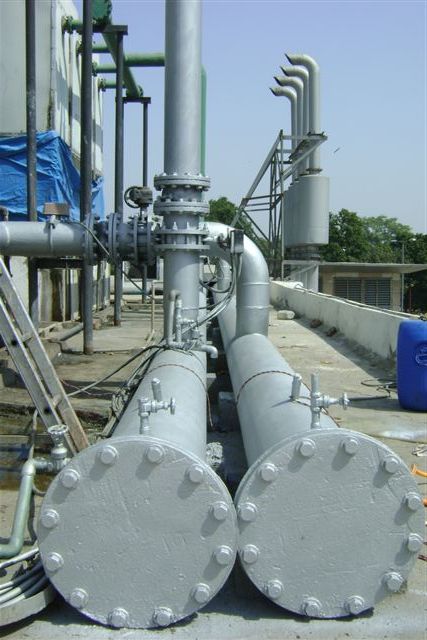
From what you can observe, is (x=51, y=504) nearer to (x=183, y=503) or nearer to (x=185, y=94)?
(x=183, y=503)

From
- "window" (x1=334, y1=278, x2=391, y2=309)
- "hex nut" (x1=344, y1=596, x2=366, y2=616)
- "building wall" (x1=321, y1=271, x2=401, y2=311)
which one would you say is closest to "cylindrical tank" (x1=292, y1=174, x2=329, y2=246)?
"building wall" (x1=321, y1=271, x2=401, y2=311)

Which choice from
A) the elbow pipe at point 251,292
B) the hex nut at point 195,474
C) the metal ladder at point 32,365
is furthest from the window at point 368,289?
the hex nut at point 195,474

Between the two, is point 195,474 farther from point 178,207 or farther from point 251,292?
point 251,292

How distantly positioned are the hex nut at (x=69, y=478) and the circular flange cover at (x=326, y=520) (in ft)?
2.16

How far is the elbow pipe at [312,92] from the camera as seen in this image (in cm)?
2253

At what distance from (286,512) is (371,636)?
1.98 ft

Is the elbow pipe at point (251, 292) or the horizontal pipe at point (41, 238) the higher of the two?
the horizontal pipe at point (41, 238)

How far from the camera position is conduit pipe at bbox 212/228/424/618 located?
9.51 feet

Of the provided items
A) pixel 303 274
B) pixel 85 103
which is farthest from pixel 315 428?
pixel 303 274

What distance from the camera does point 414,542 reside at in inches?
116

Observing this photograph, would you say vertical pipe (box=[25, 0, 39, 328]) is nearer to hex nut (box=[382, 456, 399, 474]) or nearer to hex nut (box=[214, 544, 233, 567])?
hex nut (box=[214, 544, 233, 567])

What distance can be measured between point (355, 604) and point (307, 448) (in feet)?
2.25

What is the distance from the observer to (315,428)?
9.74ft

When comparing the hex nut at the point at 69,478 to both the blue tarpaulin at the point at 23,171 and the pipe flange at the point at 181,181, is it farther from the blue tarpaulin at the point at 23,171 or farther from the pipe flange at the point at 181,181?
the blue tarpaulin at the point at 23,171
